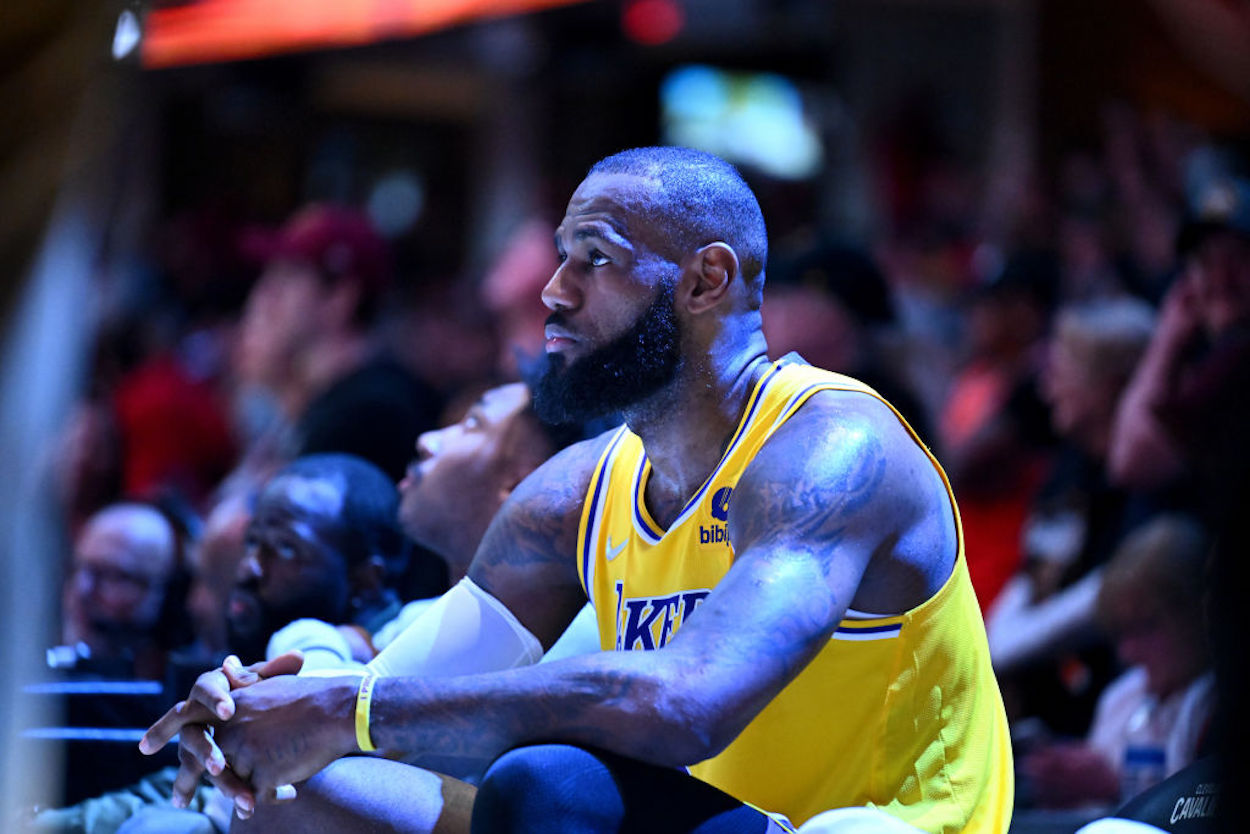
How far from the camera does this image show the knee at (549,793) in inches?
78.6

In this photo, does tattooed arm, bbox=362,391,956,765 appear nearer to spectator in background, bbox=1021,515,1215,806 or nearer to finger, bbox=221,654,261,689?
finger, bbox=221,654,261,689

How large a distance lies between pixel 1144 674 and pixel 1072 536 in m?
0.72

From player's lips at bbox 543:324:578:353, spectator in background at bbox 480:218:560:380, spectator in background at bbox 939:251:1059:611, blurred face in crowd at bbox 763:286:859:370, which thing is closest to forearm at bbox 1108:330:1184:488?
spectator in background at bbox 939:251:1059:611

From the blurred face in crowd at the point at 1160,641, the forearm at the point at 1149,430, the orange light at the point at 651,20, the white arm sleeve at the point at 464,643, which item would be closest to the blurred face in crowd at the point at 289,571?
the white arm sleeve at the point at 464,643

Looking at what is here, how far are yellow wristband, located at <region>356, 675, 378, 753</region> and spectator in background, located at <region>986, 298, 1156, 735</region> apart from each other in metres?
2.63

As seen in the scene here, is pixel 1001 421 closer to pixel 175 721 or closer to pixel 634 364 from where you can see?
pixel 634 364

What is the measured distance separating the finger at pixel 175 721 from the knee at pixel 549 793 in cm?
48

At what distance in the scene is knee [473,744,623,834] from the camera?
200 cm

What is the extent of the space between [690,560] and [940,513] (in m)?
0.40

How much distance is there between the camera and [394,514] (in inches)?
131

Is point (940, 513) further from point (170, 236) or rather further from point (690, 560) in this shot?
point (170, 236)

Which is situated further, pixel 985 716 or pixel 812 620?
pixel 985 716

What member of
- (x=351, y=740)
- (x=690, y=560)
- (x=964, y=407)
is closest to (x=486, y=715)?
(x=351, y=740)

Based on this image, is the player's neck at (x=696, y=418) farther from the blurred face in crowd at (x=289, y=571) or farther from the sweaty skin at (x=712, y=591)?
the blurred face in crowd at (x=289, y=571)
